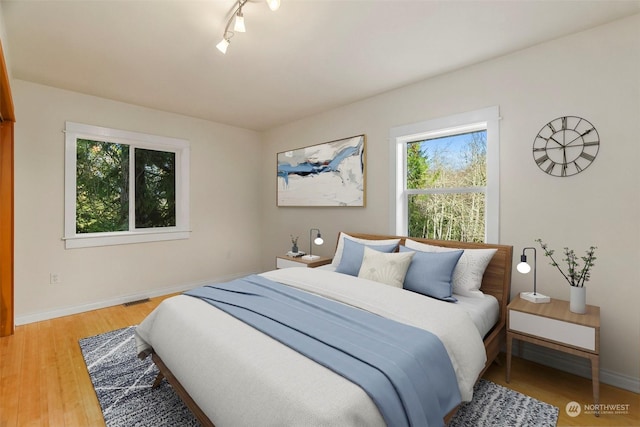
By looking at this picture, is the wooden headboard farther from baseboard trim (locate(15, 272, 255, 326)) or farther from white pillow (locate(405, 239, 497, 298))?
baseboard trim (locate(15, 272, 255, 326))

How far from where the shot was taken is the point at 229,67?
2.84 metres

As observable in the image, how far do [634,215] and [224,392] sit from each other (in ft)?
9.33

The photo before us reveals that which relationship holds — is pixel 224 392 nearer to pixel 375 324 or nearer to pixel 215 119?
pixel 375 324

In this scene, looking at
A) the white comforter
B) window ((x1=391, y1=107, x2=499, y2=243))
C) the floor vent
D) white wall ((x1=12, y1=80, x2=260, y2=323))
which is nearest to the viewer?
the white comforter

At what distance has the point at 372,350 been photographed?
1.40 metres

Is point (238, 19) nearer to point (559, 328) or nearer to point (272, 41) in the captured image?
point (272, 41)

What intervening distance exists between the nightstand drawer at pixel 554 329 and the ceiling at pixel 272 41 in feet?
6.93

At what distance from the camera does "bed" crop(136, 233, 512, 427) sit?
1.14m

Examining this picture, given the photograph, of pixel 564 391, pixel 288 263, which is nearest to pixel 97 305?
pixel 288 263

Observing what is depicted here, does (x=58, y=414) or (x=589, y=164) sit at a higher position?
(x=589, y=164)

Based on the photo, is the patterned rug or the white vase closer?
the patterned rug

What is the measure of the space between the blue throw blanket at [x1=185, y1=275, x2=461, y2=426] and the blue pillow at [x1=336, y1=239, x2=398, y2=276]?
34.4 inches

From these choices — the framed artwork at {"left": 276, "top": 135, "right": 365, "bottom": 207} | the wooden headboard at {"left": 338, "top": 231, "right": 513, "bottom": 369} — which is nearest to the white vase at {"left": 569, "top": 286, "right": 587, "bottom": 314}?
the wooden headboard at {"left": 338, "top": 231, "right": 513, "bottom": 369}

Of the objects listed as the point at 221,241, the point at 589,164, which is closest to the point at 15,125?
the point at 221,241
